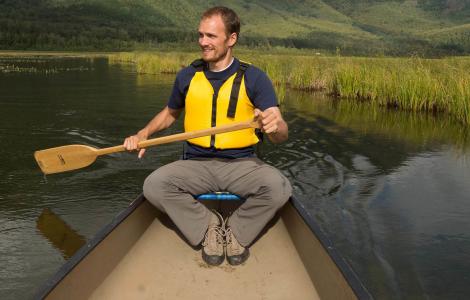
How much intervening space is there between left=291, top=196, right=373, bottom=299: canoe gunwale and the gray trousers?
0.78 feet

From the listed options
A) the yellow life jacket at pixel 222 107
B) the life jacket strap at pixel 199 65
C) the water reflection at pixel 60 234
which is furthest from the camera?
the water reflection at pixel 60 234

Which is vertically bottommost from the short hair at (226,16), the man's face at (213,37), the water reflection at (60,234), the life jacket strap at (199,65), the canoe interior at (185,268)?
the water reflection at (60,234)

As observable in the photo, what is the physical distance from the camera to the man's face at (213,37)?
13.1 feet

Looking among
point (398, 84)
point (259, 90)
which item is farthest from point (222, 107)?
point (398, 84)

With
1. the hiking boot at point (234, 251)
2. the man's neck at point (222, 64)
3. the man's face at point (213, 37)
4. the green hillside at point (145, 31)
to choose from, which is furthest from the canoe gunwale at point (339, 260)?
the green hillside at point (145, 31)

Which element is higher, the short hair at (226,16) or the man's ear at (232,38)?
the short hair at (226,16)

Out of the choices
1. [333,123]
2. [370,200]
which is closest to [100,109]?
[333,123]

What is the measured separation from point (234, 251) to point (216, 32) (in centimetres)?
180

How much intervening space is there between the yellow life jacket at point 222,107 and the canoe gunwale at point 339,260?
0.75m

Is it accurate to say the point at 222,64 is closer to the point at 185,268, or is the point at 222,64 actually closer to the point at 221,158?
the point at 221,158

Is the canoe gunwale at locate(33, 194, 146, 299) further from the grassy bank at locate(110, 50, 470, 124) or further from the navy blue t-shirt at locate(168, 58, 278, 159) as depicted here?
Result: the grassy bank at locate(110, 50, 470, 124)

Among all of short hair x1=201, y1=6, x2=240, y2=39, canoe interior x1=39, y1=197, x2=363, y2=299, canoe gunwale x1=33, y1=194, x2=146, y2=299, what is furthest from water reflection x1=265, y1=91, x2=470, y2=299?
short hair x1=201, y1=6, x2=240, y2=39

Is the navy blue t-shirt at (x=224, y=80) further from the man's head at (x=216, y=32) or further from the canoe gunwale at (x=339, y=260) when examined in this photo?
the canoe gunwale at (x=339, y=260)

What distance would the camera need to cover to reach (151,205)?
4246 mm
